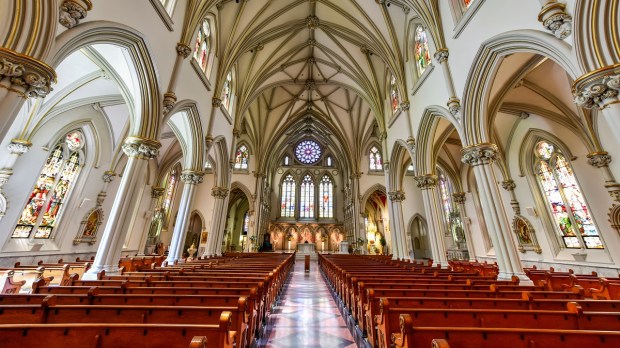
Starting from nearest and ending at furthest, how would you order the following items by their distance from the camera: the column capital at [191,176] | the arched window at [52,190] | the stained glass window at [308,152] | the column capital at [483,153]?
1. the column capital at [483,153]
2. the arched window at [52,190]
3. the column capital at [191,176]
4. the stained glass window at [308,152]

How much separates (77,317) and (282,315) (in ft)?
11.3

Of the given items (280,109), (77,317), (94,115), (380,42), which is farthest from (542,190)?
(94,115)

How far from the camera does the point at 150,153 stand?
21.4 feet

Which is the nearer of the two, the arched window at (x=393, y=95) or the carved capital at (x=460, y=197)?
the arched window at (x=393, y=95)

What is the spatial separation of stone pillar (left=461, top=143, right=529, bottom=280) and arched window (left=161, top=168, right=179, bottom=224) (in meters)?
19.1

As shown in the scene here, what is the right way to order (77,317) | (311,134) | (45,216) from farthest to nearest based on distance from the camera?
1. (311,134)
2. (45,216)
3. (77,317)

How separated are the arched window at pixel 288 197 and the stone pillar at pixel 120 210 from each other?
22439mm

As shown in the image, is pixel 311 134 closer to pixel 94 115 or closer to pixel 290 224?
pixel 290 224

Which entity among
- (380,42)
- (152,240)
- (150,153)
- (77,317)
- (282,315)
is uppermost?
(380,42)

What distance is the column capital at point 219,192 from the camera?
42.9 feet

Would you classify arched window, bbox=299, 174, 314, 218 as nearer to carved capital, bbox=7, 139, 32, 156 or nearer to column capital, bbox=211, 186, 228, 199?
column capital, bbox=211, 186, 228, 199

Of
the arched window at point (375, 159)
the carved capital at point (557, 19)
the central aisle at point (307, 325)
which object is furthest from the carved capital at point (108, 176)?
the arched window at point (375, 159)

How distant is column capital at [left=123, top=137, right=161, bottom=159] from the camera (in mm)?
6281

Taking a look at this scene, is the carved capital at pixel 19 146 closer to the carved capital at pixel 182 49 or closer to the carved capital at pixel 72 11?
the carved capital at pixel 182 49
